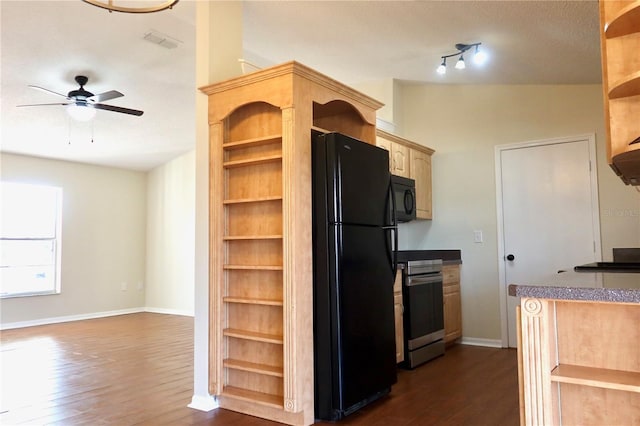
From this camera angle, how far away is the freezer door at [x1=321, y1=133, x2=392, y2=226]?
2812mm

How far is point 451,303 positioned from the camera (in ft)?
15.4

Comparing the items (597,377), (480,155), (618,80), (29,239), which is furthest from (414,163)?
(29,239)

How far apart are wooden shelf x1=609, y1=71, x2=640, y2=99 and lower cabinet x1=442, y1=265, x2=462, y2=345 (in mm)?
2885

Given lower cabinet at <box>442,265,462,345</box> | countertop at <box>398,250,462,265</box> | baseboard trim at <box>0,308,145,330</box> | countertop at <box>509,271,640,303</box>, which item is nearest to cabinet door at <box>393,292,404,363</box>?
countertop at <box>398,250,462,265</box>

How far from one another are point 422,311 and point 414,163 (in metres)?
1.59

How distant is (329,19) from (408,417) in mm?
2848

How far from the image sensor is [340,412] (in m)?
2.72

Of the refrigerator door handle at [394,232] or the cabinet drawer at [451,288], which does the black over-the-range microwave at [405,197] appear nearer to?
the cabinet drawer at [451,288]

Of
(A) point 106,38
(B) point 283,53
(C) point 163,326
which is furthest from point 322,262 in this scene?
(C) point 163,326

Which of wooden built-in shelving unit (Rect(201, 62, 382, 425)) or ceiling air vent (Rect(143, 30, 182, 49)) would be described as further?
ceiling air vent (Rect(143, 30, 182, 49))

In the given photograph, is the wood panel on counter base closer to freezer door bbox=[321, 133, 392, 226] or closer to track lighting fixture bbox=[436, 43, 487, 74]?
freezer door bbox=[321, 133, 392, 226]

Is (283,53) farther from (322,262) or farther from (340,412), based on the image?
(340,412)

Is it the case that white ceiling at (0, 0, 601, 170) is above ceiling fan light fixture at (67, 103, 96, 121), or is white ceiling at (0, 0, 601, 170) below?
above

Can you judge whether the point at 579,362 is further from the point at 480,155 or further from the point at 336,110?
the point at 480,155
